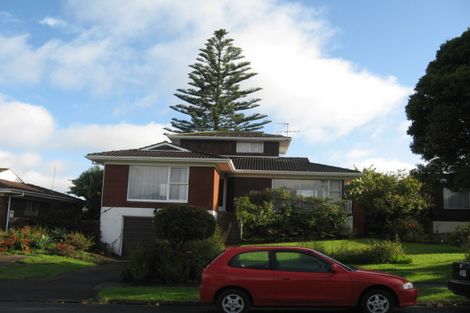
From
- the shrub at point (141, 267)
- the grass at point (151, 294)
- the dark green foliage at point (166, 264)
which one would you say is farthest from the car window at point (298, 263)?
the shrub at point (141, 267)

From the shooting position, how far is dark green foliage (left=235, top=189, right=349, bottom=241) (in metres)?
23.9

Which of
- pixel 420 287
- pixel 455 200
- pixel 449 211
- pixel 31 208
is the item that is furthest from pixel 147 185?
pixel 455 200

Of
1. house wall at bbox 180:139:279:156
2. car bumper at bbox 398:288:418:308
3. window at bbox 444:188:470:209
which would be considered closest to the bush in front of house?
car bumper at bbox 398:288:418:308

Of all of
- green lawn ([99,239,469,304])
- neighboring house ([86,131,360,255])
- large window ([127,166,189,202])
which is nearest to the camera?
green lawn ([99,239,469,304])

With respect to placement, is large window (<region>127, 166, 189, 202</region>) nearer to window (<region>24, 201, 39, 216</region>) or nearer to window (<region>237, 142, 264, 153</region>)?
window (<region>24, 201, 39, 216</region>)

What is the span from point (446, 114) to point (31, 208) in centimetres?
2246

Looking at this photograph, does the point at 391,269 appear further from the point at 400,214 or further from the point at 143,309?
the point at 400,214

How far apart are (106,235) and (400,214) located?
47.1 ft

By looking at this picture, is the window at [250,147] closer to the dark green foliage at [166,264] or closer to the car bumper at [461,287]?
the dark green foliage at [166,264]

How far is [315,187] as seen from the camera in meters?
27.2

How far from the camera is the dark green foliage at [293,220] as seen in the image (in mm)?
23906

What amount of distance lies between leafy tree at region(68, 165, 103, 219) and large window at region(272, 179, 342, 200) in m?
12.2

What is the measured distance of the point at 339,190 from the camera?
88.6 feet

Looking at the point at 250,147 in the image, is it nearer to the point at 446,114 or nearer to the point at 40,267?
the point at 40,267
